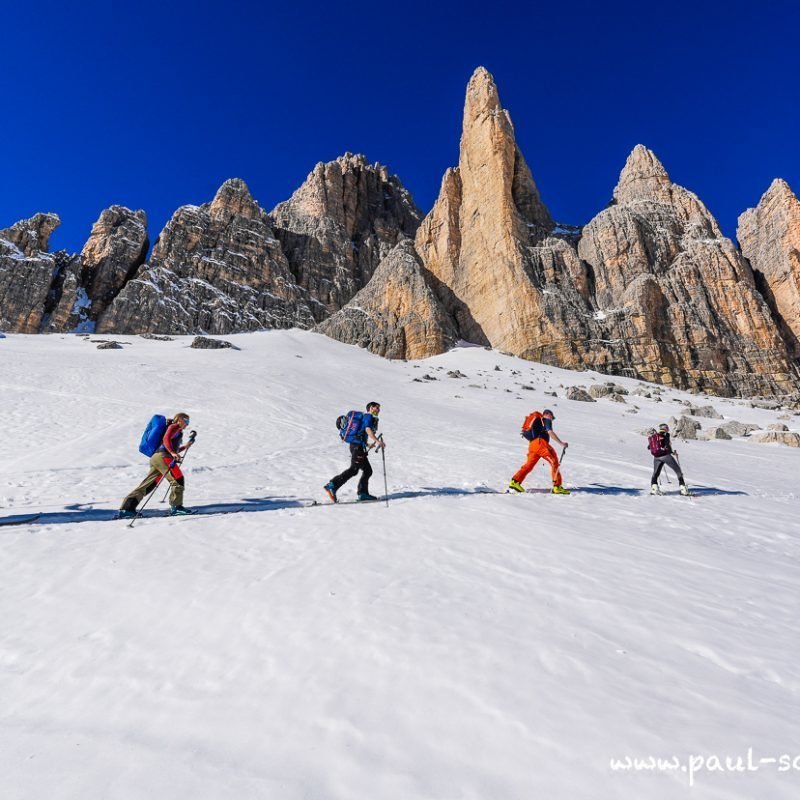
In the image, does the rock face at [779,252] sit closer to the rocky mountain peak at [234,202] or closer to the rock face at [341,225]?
the rock face at [341,225]

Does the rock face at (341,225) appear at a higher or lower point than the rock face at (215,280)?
higher

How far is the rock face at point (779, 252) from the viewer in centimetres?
5541

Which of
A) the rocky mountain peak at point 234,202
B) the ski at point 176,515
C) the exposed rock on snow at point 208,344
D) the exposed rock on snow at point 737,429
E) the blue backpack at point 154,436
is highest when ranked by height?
the rocky mountain peak at point 234,202

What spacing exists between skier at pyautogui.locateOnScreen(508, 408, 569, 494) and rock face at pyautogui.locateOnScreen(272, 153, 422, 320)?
247ft

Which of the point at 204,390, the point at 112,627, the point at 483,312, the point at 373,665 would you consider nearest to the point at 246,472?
the point at 112,627

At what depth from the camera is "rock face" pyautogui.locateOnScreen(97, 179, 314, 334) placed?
68.2 m

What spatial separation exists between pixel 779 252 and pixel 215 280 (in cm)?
8435

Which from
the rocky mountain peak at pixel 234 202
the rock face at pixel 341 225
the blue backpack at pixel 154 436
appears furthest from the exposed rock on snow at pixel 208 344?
the rocky mountain peak at pixel 234 202

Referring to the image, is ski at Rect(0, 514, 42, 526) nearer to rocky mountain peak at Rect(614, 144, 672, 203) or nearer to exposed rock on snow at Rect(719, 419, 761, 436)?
exposed rock on snow at Rect(719, 419, 761, 436)

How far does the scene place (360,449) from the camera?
877 cm

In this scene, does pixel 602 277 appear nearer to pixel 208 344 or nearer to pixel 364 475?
pixel 208 344

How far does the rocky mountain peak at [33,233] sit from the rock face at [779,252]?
113795 millimetres

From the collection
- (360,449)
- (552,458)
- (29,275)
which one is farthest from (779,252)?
(29,275)

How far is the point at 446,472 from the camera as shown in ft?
38.6
